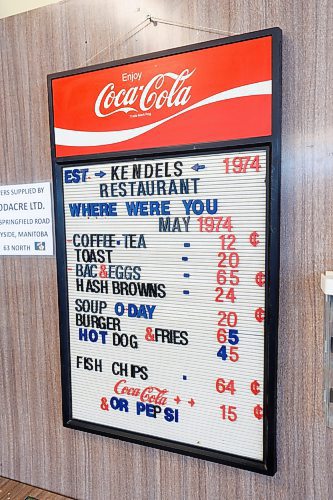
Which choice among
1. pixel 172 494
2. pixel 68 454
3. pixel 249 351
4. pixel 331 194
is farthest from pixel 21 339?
pixel 331 194

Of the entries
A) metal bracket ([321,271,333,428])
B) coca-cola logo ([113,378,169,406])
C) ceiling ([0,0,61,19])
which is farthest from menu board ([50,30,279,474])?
ceiling ([0,0,61,19])

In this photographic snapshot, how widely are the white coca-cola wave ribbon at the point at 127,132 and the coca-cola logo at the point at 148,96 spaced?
0.04 m

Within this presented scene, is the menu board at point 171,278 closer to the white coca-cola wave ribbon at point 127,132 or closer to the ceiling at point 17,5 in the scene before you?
the white coca-cola wave ribbon at point 127,132

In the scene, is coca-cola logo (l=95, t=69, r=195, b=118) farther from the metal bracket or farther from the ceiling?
the ceiling

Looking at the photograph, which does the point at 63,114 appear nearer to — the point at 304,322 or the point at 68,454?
the point at 304,322

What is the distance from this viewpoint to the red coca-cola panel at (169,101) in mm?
984

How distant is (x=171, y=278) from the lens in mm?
1128

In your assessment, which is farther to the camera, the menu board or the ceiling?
the ceiling

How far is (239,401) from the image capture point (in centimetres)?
106

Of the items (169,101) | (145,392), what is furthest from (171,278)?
(169,101)

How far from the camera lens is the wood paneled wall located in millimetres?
980

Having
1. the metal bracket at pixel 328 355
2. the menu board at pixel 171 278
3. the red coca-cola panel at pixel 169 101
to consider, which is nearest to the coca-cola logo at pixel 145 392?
the menu board at pixel 171 278

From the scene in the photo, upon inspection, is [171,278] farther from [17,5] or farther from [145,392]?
[17,5]

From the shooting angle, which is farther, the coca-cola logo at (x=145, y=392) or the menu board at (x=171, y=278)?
the coca-cola logo at (x=145, y=392)
